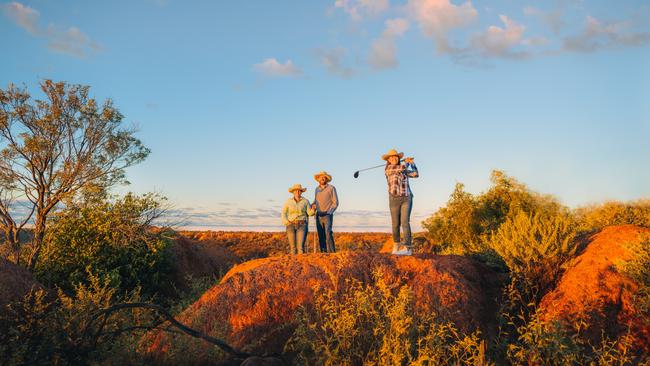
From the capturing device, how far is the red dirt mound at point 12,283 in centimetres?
528

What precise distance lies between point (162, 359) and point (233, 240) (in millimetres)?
36222

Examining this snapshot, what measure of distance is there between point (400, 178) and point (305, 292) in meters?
6.11

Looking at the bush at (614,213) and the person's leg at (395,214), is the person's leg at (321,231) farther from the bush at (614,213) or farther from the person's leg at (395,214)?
the bush at (614,213)

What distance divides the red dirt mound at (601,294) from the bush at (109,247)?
11.9 metres

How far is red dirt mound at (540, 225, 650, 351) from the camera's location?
7.80 m

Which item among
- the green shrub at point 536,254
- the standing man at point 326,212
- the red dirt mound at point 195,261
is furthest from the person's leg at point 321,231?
the green shrub at point 536,254

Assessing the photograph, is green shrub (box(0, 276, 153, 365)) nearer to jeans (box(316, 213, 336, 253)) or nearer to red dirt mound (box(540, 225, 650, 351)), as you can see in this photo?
red dirt mound (box(540, 225, 650, 351))

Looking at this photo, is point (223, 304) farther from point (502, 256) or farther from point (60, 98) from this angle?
point (60, 98)

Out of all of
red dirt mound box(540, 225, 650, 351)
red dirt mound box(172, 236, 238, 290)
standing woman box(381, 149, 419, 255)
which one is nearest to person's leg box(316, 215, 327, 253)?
standing woman box(381, 149, 419, 255)

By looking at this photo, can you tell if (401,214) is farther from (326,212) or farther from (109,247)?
(109,247)

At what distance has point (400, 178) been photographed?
12.2 m

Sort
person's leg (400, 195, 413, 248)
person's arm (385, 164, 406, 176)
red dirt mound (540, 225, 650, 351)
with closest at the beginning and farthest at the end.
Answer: red dirt mound (540, 225, 650, 351)
person's leg (400, 195, 413, 248)
person's arm (385, 164, 406, 176)

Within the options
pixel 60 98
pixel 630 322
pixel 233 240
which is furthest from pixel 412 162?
pixel 233 240

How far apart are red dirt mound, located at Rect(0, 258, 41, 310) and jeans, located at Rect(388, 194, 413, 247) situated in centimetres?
808
